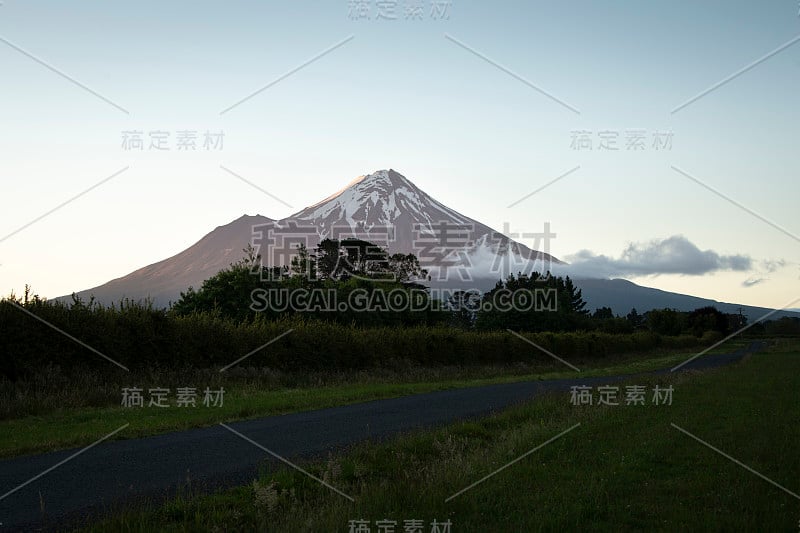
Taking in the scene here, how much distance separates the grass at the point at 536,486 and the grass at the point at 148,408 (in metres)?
5.06

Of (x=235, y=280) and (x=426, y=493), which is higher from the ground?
(x=235, y=280)

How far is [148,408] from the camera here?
17.9 meters

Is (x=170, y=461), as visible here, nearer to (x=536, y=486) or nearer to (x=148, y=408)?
(x=536, y=486)

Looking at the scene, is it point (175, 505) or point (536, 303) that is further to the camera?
point (536, 303)

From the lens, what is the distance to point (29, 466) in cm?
1027

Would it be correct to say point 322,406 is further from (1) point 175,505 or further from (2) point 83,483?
(1) point 175,505

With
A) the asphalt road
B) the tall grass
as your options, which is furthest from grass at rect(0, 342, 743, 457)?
the tall grass

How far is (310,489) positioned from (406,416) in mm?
8258

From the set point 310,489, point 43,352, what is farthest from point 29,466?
point 43,352

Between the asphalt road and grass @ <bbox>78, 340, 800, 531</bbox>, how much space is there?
0.71 m

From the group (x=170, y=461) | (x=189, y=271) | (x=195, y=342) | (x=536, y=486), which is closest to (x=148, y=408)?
(x=170, y=461)

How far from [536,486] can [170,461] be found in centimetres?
544

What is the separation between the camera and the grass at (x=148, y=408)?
1357 centimetres

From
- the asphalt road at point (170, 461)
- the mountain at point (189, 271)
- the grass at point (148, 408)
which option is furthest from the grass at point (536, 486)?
the mountain at point (189, 271)
